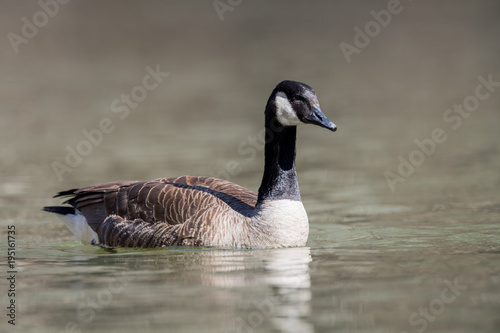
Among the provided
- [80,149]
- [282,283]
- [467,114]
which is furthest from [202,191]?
[467,114]

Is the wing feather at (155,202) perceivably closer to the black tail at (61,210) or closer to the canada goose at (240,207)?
the canada goose at (240,207)

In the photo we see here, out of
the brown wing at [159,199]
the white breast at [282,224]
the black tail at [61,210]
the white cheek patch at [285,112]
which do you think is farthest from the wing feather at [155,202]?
the white cheek patch at [285,112]

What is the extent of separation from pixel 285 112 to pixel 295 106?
209 mm

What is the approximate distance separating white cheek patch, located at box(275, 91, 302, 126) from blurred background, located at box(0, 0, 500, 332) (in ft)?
6.11

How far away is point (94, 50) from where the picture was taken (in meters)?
37.6

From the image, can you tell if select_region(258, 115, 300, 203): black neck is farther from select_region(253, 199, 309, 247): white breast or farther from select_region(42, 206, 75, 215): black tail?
select_region(42, 206, 75, 215): black tail

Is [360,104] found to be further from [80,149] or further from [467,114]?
[80,149]

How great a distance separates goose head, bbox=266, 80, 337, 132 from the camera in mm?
12586

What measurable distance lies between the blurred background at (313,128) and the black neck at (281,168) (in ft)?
3.10

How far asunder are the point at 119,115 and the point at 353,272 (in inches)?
661

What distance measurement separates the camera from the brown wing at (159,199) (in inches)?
518

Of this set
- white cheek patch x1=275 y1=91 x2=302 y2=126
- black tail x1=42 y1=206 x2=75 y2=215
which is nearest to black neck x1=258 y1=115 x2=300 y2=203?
white cheek patch x1=275 y1=91 x2=302 y2=126

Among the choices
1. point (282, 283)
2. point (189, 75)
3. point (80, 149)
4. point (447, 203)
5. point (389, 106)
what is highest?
point (189, 75)

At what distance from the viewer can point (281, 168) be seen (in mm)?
13148
